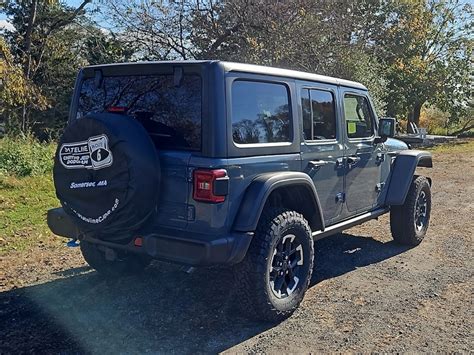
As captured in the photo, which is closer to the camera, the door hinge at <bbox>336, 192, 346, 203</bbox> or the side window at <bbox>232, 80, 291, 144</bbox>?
the side window at <bbox>232, 80, 291, 144</bbox>

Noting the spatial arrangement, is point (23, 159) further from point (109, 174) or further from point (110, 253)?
point (109, 174)

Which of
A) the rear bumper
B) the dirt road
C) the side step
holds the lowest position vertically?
the dirt road

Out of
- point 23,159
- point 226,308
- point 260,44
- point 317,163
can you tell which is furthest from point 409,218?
point 260,44

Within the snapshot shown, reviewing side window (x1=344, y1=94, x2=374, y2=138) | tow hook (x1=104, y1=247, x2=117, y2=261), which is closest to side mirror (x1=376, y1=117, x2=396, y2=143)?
side window (x1=344, y1=94, x2=374, y2=138)

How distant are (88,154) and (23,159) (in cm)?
611

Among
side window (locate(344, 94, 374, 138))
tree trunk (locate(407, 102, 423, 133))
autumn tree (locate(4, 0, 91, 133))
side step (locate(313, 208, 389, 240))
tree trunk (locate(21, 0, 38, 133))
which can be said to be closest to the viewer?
side step (locate(313, 208, 389, 240))

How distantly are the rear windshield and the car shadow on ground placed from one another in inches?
47.6

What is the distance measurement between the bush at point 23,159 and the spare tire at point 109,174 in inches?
222

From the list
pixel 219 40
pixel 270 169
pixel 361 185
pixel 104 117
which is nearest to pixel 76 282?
pixel 104 117

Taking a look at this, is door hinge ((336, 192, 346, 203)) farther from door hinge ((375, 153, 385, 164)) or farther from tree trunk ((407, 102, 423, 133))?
tree trunk ((407, 102, 423, 133))

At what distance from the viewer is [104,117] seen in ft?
11.4

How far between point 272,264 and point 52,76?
20.7 m

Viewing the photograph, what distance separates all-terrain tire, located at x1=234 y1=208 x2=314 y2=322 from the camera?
3.63 metres

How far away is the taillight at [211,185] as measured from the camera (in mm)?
3298
